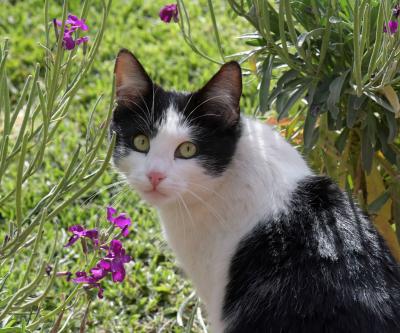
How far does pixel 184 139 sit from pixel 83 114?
2.08 metres

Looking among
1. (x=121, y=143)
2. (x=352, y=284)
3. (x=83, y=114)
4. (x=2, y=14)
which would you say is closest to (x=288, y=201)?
(x=352, y=284)

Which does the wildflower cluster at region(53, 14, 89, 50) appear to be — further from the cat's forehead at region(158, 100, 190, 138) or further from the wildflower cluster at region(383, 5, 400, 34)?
the wildflower cluster at region(383, 5, 400, 34)

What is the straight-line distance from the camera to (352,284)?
235 centimetres

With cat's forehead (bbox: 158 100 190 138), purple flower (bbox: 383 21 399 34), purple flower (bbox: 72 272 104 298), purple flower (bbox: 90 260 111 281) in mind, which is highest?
purple flower (bbox: 383 21 399 34)

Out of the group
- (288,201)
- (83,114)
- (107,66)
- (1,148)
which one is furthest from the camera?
(107,66)

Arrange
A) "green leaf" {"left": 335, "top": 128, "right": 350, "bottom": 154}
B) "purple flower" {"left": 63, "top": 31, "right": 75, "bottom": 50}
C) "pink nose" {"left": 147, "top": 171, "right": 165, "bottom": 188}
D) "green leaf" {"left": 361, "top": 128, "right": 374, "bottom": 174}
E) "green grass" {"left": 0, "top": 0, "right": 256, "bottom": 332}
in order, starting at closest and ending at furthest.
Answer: "purple flower" {"left": 63, "top": 31, "right": 75, "bottom": 50} < "pink nose" {"left": 147, "top": 171, "right": 165, "bottom": 188} < "green leaf" {"left": 361, "top": 128, "right": 374, "bottom": 174} < "green leaf" {"left": 335, "top": 128, "right": 350, "bottom": 154} < "green grass" {"left": 0, "top": 0, "right": 256, "bottom": 332}

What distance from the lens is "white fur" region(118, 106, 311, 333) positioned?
102 inches

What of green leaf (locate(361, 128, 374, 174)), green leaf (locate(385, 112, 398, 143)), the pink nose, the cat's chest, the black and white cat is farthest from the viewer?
green leaf (locate(361, 128, 374, 174))

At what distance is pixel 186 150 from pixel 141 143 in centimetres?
16

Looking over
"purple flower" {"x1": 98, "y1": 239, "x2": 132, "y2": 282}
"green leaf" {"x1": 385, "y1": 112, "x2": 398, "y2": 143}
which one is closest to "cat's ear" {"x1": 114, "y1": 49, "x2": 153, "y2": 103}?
"purple flower" {"x1": 98, "y1": 239, "x2": 132, "y2": 282}

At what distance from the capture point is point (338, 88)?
108 inches

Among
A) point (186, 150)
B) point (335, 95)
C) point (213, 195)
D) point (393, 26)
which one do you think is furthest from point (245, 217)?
point (393, 26)

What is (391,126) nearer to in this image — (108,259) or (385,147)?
(385,147)

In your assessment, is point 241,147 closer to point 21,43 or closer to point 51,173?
point 51,173
